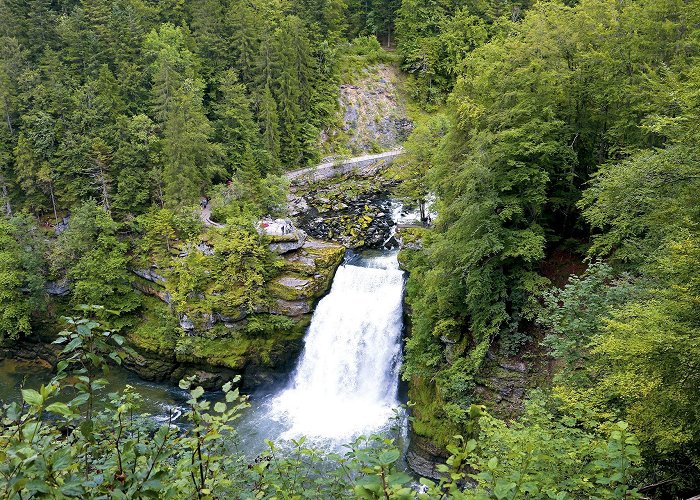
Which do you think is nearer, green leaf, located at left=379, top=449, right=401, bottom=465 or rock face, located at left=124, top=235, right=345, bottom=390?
green leaf, located at left=379, top=449, right=401, bottom=465

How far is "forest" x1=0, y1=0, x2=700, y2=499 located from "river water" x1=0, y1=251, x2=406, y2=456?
36.4 inches

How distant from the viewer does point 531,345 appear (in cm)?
1490

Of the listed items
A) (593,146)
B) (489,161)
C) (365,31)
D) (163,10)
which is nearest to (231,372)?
(489,161)

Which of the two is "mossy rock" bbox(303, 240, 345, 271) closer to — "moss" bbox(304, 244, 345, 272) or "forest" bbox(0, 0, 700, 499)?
"moss" bbox(304, 244, 345, 272)

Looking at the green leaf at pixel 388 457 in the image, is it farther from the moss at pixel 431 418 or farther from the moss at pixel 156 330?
the moss at pixel 156 330

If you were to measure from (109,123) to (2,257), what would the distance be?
30.8ft

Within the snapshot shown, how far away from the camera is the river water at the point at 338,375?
747 inches

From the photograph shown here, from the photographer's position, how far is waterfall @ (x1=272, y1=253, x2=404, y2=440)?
19391 millimetres

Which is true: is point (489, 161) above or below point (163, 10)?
below

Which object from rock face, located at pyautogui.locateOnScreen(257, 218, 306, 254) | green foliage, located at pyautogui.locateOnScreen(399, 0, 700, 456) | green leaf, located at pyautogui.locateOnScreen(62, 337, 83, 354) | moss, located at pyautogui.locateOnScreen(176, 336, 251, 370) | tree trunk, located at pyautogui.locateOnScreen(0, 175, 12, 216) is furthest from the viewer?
tree trunk, located at pyautogui.locateOnScreen(0, 175, 12, 216)

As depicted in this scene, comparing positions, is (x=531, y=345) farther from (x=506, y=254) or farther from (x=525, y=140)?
(x=525, y=140)

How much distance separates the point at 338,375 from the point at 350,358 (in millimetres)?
896

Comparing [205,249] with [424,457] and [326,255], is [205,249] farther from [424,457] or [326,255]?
[424,457]

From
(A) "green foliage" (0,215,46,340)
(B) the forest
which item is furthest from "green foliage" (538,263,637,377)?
(A) "green foliage" (0,215,46,340)
